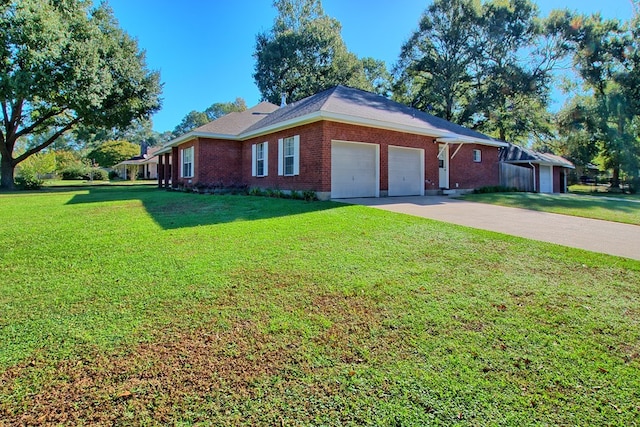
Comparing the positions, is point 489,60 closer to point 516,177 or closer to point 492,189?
Result: point 516,177

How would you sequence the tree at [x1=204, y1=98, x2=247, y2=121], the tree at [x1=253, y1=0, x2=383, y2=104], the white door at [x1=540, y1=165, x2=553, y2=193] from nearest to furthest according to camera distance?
the white door at [x1=540, y1=165, x2=553, y2=193] < the tree at [x1=253, y1=0, x2=383, y2=104] < the tree at [x1=204, y1=98, x2=247, y2=121]

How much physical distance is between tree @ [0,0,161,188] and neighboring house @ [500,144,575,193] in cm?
2261

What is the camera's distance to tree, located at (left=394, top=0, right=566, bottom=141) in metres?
26.3

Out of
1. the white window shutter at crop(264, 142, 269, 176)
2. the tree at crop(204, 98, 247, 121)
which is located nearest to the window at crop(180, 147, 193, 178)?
the white window shutter at crop(264, 142, 269, 176)

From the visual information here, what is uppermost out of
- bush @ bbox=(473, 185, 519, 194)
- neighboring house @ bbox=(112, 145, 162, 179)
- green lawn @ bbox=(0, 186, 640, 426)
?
neighboring house @ bbox=(112, 145, 162, 179)

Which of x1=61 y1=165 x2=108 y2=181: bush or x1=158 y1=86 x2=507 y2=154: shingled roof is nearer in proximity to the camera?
x1=158 y1=86 x2=507 y2=154: shingled roof

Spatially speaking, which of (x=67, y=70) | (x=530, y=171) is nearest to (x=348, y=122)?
(x=530, y=171)

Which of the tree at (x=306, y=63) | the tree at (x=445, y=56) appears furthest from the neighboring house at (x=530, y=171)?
the tree at (x=306, y=63)

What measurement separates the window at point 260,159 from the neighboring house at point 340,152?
1.6 inches

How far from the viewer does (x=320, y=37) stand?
32.3m

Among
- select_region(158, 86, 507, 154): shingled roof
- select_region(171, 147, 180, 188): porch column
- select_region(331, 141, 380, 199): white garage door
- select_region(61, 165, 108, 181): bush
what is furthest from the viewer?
select_region(61, 165, 108, 181): bush

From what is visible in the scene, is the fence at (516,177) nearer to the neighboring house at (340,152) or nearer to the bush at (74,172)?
the neighboring house at (340,152)

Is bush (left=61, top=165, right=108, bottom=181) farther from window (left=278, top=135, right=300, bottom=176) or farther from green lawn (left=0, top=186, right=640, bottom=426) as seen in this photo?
green lawn (left=0, top=186, right=640, bottom=426)

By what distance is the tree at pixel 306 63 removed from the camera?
3228cm
